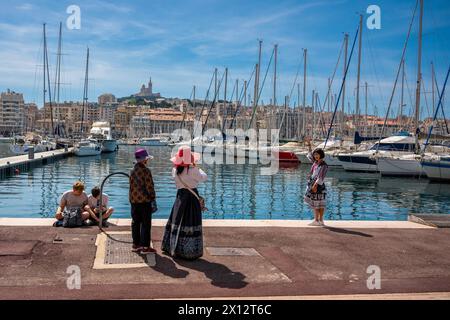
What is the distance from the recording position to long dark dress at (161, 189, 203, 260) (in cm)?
797

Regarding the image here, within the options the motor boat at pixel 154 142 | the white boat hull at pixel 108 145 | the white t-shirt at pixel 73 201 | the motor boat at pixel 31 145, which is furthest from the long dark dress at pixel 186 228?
the motor boat at pixel 154 142

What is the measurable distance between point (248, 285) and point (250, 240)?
8.84ft

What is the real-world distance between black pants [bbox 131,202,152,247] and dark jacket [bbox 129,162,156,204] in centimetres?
10

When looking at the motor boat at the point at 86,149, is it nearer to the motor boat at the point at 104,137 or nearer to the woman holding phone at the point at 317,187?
the motor boat at the point at 104,137

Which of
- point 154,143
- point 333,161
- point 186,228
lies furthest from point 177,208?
point 154,143

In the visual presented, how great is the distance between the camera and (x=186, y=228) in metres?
8.03

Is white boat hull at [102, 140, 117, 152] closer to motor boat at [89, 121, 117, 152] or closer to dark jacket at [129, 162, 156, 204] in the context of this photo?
motor boat at [89, 121, 117, 152]

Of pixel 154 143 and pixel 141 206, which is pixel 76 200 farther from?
pixel 154 143

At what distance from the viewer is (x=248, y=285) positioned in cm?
685

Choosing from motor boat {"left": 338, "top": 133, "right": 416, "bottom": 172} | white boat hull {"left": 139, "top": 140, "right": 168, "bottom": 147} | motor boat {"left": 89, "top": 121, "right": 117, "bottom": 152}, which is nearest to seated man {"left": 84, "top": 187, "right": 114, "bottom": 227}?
motor boat {"left": 338, "top": 133, "right": 416, "bottom": 172}

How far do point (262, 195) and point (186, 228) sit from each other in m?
21.4

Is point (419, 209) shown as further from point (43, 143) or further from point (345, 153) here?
point (43, 143)

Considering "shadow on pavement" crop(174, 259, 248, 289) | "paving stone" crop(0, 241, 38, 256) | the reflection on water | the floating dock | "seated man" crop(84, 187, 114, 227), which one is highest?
"seated man" crop(84, 187, 114, 227)
